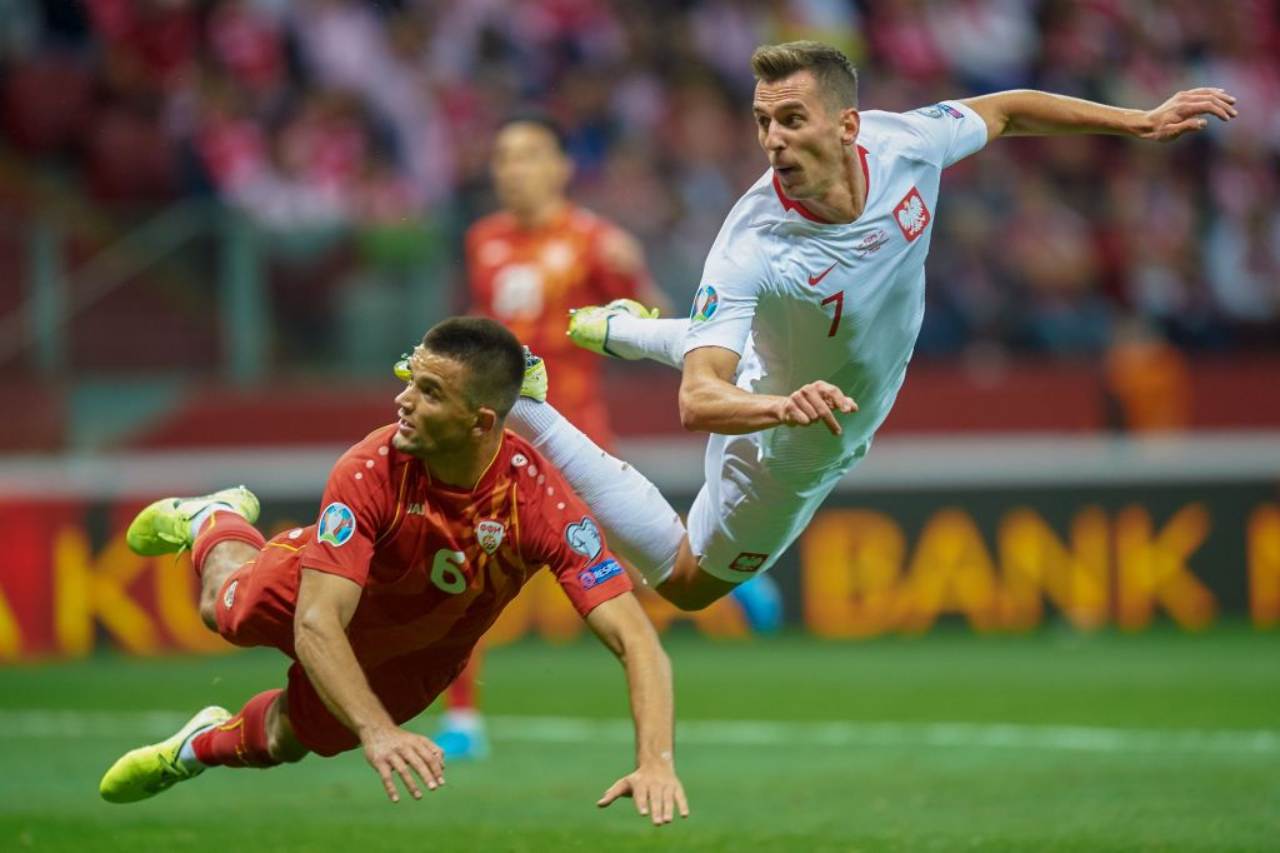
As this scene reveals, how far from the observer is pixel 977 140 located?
8.25m

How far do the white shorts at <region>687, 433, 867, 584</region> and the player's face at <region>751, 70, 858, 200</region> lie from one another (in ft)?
4.73

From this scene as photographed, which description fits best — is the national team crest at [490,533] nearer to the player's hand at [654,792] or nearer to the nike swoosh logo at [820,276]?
the player's hand at [654,792]

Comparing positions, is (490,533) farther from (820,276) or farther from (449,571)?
(820,276)

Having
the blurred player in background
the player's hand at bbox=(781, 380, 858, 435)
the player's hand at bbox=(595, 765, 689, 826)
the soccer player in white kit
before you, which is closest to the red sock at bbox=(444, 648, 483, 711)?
the blurred player in background

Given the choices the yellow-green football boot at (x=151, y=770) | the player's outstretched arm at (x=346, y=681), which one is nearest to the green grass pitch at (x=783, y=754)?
the yellow-green football boot at (x=151, y=770)

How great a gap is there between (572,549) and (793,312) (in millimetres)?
1424

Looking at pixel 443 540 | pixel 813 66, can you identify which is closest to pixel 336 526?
pixel 443 540

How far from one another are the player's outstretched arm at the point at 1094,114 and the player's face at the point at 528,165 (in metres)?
3.17

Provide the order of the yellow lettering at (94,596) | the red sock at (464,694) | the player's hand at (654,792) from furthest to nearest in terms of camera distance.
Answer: the yellow lettering at (94,596) → the red sock at (464,694) → the player's hand at (654,792)

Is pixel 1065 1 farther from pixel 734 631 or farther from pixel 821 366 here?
pixel 821 366

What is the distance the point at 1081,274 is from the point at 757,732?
23.1 ft

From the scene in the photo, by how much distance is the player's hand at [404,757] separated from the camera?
20.5ft

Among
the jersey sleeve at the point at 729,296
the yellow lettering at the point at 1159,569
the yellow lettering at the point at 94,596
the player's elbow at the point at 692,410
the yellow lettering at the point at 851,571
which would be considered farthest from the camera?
the yellow lettering at the point at 1159,569

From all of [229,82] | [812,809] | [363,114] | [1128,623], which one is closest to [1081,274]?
[1128,623]
